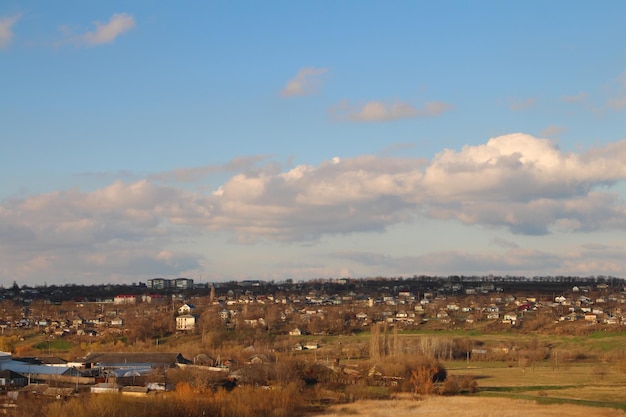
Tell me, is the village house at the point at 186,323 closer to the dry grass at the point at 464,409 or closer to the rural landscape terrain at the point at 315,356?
the rural landscape terrain at the point at 315,356

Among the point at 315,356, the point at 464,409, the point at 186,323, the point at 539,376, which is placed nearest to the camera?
the point at 464,409

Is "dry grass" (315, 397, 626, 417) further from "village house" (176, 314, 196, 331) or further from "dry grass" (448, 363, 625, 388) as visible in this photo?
"village house" (176, 314, 196, 331)

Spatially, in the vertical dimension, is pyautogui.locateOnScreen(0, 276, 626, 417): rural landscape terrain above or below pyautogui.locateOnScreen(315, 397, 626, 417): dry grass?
above

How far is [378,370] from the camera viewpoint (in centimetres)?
6247

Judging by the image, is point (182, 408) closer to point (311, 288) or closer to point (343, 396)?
point (343, 396)

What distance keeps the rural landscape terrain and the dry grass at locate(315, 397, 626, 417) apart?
123mm

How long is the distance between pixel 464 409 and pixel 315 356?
96.0 ft

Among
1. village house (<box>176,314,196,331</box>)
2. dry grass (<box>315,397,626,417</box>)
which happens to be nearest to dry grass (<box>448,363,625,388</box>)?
dry grass (<box>315,397,626,417</box>)

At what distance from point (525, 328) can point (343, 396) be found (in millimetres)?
48672

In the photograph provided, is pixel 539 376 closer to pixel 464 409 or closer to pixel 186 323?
pixel 464 409

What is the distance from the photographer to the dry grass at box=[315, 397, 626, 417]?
4478 cm

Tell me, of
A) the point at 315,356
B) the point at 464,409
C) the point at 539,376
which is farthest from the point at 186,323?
the point at 464,409

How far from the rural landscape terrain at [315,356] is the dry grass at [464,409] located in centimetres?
12

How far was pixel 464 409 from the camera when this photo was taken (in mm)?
46938
